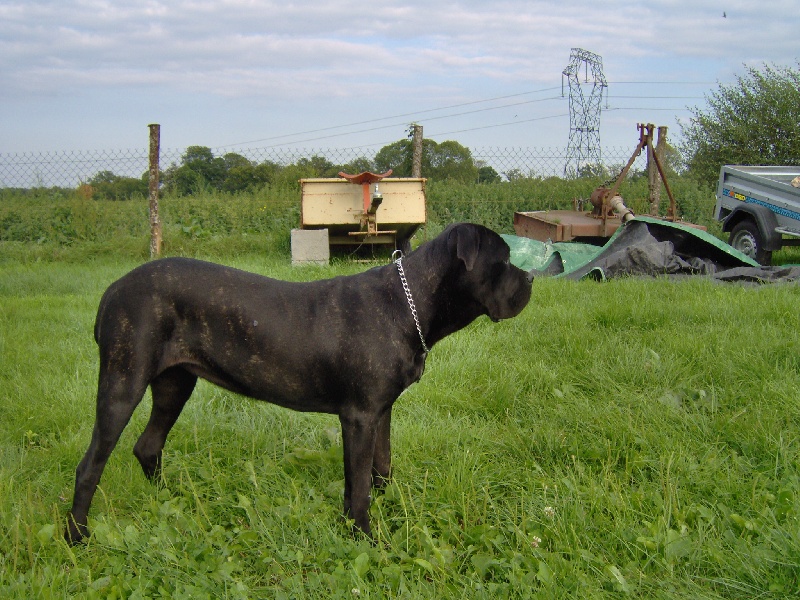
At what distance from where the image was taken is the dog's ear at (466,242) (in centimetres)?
310

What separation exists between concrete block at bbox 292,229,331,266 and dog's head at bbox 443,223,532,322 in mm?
7048

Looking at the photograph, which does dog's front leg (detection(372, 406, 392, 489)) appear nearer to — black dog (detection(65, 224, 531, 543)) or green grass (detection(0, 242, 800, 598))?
green grass (detection(0, 242, 800, 598))

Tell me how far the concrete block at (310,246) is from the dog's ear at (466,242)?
7070mm

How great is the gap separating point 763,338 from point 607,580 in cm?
318

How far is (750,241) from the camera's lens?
1082 centimetres

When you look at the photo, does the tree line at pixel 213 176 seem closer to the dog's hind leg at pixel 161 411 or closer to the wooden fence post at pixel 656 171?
the wooden fence post at pixel 656 171

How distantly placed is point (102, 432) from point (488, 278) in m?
1.88

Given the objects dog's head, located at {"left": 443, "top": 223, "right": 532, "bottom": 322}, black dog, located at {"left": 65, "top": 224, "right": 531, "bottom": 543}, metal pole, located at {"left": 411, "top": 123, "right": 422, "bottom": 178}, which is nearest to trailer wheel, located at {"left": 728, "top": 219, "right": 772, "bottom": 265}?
metal pole, located at {"left": 411, "top": 123, "right": 422, "bottom": 178}

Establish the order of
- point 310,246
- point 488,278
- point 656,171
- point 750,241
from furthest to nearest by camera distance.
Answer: point 656,171
point 750,241
point 310,246
point 488,278

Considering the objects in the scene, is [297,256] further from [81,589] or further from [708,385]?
[81,589]

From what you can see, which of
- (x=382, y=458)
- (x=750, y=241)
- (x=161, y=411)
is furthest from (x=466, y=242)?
(x=750, y=241)

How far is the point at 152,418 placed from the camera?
3.59 metres

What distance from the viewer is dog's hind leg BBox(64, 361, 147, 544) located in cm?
310

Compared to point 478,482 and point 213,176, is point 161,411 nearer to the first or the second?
point 478,482
